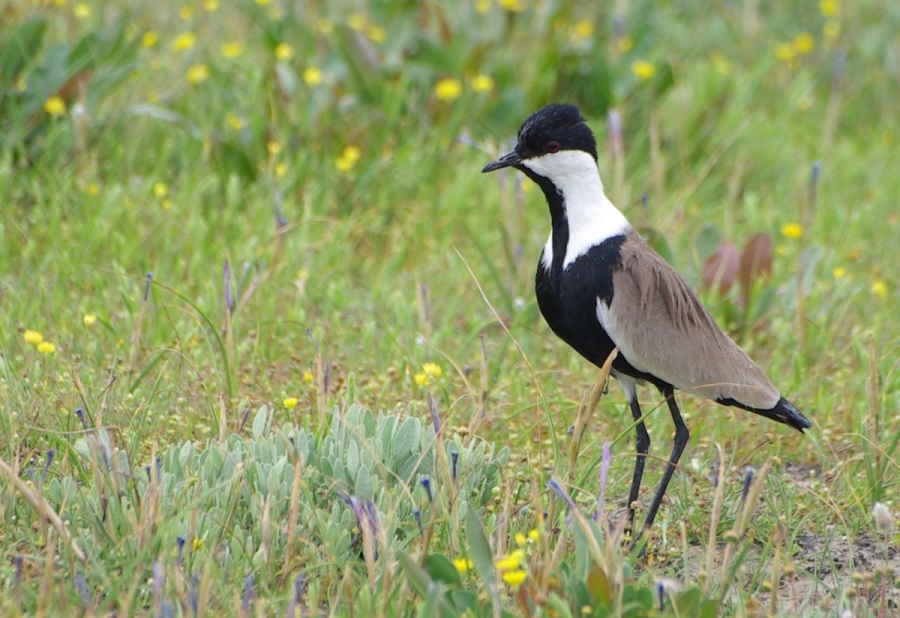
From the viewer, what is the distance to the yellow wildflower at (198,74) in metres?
5.80

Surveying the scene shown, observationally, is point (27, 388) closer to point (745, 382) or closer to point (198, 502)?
point (198, 502)

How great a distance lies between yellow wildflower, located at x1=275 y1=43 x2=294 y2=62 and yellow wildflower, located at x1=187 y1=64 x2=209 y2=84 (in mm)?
333

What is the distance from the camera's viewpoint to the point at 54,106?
5.14 meters

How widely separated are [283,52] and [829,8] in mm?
3529

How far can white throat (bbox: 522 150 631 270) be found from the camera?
359cm

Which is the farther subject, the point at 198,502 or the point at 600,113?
the point at 600,113

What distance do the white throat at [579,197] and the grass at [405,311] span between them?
38 cm

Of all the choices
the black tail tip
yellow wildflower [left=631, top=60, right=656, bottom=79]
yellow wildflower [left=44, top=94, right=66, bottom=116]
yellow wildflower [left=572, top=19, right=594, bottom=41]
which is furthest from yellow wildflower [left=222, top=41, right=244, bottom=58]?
the black tail tip

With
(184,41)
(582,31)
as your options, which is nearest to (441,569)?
(184,41)

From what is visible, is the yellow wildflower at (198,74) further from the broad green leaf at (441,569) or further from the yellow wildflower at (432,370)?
the broad green leaf at (441,569)

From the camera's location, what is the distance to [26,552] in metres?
2.96

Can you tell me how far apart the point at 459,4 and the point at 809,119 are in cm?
197

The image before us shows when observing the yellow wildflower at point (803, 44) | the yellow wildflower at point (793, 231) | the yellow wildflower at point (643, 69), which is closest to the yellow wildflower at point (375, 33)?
the yellow wildflower at point (643, 69)

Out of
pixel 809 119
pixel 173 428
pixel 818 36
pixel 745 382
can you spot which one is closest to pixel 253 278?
pixel 173 428
